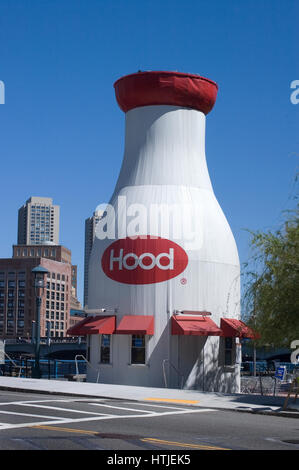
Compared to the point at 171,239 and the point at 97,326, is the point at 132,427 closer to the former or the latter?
the point at 97,326

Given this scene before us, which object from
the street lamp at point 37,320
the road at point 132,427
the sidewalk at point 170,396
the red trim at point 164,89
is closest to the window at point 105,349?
the street lamp at point 37,320

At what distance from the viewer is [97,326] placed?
2900 cm

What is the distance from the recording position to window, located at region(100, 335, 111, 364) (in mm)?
30062

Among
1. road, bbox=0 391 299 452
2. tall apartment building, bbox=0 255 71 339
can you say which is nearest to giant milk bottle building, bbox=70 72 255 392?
road, bbox=0 391 299 452

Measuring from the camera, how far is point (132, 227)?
29.7m

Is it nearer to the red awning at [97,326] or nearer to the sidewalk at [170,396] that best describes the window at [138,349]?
the red awning at [97,326]

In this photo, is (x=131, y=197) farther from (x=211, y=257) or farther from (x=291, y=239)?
(x=291, y=239)

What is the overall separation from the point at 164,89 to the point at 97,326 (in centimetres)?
1073

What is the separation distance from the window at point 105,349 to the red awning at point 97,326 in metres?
0.93

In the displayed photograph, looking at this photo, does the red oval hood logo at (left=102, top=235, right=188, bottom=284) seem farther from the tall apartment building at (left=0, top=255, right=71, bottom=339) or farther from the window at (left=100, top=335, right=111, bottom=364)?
the tall apartment building at (left=0, top=255, right=71, bottom=339)

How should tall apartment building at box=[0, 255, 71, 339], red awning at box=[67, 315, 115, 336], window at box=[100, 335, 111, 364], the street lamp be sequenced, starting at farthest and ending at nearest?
tall apartment building at box=[0, 255, 71, 339]
the street lamp
window at box=[100, 335, 111, 364]
red awning at box=[67, 315, 115, 336]

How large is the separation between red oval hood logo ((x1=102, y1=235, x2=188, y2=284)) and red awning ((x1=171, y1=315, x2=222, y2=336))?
1826 mm
